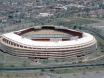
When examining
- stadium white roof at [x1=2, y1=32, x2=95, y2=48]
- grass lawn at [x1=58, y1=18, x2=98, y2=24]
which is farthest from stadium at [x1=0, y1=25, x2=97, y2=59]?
grass lawn at [x1=58, y1=18, x2=98, y2=24]

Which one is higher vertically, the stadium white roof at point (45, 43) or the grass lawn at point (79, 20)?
the stadium white roof at point (45, 43)

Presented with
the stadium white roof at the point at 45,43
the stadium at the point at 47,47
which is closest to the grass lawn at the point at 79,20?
the stadium at the point at 47,47

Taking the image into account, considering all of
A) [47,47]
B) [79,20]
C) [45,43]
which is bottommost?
[79,20]

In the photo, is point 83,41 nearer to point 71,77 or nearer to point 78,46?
point 78,46

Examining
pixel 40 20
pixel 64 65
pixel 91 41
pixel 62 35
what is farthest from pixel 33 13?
pixel 64 65

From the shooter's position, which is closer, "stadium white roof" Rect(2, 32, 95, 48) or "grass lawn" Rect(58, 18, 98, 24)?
"stadium white roof" Rect(2, 32, 95, 48)

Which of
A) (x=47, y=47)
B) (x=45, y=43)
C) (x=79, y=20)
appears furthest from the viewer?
(x=79, y=20)

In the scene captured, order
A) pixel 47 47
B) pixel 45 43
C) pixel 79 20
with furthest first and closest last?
pixel 79 20 → pixel 45 43 → pixel 47 47

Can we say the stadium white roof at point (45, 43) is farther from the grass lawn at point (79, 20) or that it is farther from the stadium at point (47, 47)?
the grass lawn at point (79, 20)

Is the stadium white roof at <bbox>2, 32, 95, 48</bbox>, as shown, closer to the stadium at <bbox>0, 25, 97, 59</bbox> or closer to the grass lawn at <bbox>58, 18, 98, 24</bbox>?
the stadium at <bbox>0, 25, 97, 59</bbox>

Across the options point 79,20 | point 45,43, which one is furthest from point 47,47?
point 79,20

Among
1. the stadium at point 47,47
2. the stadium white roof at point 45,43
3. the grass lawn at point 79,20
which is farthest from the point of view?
the grass lawn at point 79,20

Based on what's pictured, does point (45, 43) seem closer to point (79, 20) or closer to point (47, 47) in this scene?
point (47, 47)
